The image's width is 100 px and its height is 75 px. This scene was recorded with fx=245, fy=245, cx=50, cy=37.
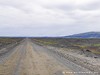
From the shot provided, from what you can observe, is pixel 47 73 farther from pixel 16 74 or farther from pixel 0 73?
pixel 0 73

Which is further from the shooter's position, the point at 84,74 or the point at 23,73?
the point at 23,73

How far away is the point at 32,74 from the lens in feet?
55.9

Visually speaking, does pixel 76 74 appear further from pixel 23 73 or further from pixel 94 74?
pixel 23 73

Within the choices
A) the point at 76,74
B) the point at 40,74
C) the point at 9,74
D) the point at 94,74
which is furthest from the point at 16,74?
the point at 94,74

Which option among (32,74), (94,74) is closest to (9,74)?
(32,74)

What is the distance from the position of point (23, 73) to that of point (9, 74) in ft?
3.27

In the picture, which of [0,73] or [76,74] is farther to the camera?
[0,73]

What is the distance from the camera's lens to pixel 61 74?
55.5ft

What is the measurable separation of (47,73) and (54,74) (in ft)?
2.45

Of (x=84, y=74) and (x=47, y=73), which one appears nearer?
(x=84, y=74)

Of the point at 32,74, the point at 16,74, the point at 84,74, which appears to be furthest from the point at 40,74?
the point at 84,74

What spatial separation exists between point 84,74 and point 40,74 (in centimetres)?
306

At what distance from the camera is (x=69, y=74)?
1641cm

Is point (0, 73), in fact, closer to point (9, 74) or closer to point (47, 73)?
point (9, 74)
